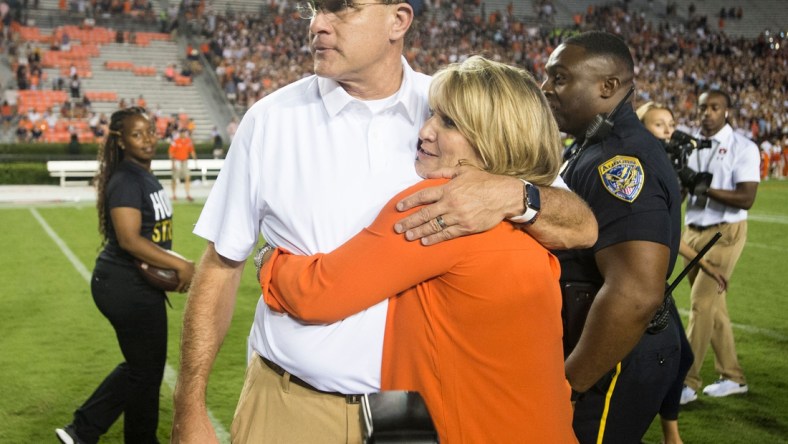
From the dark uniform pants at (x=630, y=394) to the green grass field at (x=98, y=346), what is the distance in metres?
2.39

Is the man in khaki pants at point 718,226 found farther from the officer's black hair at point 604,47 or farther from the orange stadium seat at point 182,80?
the orange stadium seat at point 182,80

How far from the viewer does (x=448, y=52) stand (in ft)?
127

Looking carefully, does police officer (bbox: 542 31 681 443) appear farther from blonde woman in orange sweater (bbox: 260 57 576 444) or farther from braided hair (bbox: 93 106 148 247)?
braided hair (bbox: 93 106 148 247)

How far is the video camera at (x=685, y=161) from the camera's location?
5406mm

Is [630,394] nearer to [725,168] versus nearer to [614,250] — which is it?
[614,250]

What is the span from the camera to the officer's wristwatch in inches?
77.6

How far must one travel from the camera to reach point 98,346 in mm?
7266

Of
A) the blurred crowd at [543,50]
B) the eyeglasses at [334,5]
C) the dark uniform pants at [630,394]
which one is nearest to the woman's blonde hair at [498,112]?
the eyeglasses at [334,5]

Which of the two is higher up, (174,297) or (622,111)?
(622,111)

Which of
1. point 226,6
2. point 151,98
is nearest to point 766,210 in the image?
point 151,98

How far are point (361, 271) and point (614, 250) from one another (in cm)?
121

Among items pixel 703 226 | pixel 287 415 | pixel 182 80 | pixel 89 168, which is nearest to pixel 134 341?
pixel 287 415

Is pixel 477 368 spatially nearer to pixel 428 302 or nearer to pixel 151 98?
pixel 428 302

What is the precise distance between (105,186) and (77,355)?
280cm
